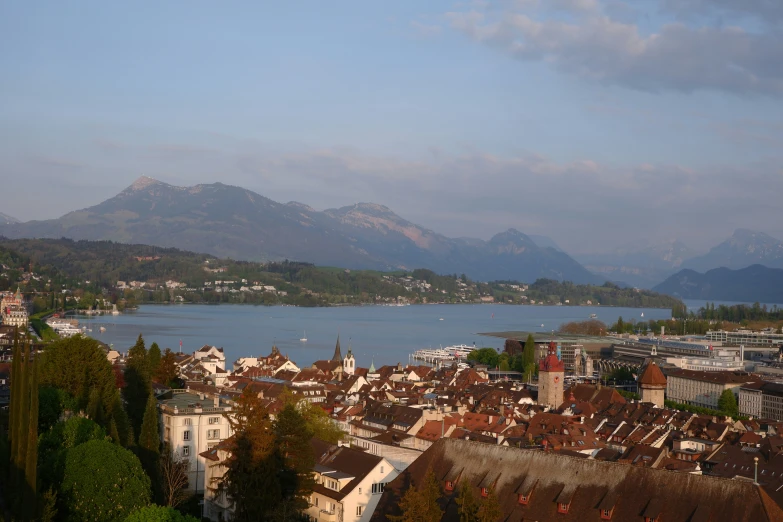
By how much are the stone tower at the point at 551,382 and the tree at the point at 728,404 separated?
11251 millimetres

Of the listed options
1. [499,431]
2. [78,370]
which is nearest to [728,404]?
[499,431]

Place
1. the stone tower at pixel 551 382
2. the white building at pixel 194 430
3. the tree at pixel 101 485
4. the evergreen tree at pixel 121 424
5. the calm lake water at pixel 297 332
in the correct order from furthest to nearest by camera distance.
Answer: the calm lake water at pixel 297 332 < the stone tower at pixel 551 382 < the white building at pixel 194 430 < the evergreen tree at pixel 121 424 < the tree at pixel 101 485

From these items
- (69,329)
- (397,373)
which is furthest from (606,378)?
(69,329)

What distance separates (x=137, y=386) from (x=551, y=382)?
78.7 ft

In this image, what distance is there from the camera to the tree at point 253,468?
1959cm

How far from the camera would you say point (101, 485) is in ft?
66.2

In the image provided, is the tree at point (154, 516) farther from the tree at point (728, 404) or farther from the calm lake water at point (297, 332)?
the calm lake water at point (297, 332)

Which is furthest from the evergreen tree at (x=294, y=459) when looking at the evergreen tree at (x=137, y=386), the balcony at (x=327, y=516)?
the evergreen tree at (x=137, y=386)

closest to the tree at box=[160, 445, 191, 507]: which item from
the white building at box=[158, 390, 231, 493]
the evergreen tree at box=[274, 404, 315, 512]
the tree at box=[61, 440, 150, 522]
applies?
the white building at box=[158, 390, 231, 493]

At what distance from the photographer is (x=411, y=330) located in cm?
13338

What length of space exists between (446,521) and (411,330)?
116 metres

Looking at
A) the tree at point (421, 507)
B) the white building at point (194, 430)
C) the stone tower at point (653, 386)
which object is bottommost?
the stone tower at point (653, 386)

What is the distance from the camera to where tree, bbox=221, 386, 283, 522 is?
19.6 meters

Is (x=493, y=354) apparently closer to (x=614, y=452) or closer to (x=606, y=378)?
(x=606, y=378)
